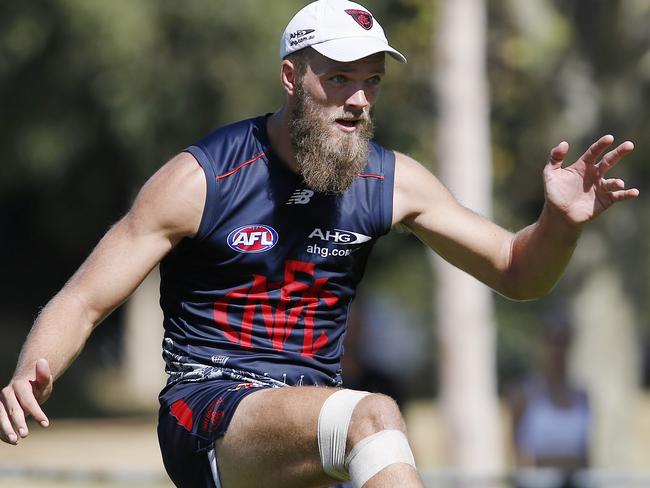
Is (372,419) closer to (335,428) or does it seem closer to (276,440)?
(335,428)

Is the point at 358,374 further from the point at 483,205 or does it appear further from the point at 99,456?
the point at 99,456

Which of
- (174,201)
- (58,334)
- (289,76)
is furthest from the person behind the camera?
(289,76)

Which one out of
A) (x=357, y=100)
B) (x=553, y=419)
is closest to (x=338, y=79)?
(x=357, y=100)

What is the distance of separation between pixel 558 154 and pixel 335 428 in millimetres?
1424

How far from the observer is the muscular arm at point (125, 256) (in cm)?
452

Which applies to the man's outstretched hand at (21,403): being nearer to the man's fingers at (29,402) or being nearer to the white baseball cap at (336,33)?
the man's fingers at (29,402)

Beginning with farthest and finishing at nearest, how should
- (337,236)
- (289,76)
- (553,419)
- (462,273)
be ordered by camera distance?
1. (462,273)
2. (553,419)
3. (289,76)
4. (337,236)

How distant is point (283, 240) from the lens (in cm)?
486

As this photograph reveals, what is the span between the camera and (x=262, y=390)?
4391mm

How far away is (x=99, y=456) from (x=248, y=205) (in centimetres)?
1498

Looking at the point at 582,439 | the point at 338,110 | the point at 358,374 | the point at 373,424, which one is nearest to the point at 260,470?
the point at 373,424

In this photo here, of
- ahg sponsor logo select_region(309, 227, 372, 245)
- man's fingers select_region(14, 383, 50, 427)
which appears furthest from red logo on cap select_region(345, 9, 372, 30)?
man's fingers select_region(14, 383, 50, 427)

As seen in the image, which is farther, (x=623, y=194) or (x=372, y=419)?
(x=623, y=194)

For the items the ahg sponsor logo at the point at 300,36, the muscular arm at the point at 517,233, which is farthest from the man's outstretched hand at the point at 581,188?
the ahg sponsor logo at the point at 300,36
